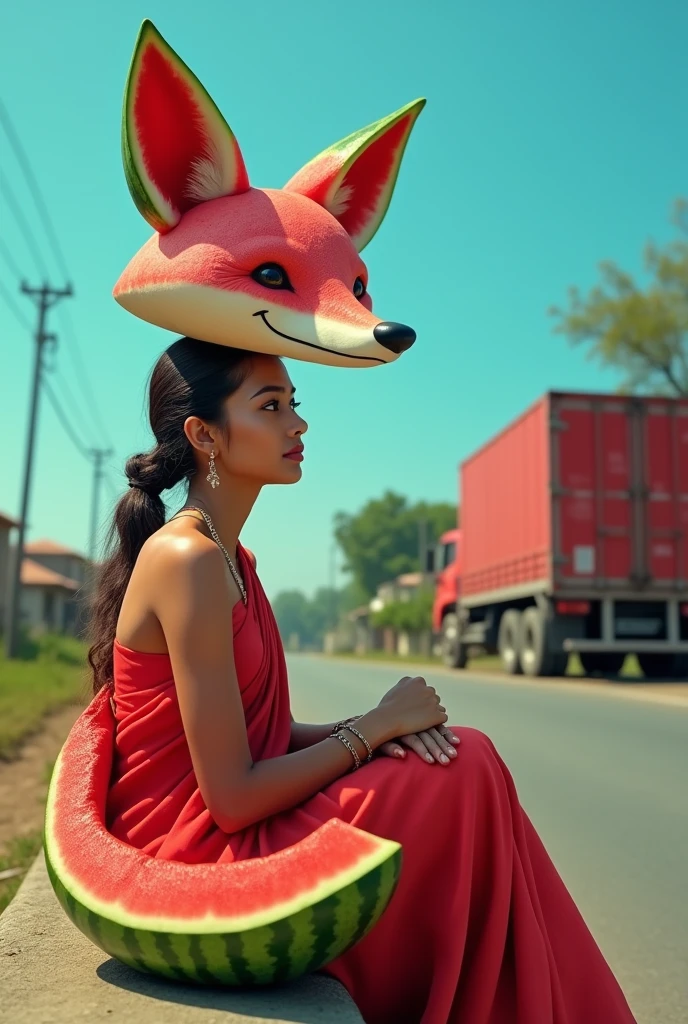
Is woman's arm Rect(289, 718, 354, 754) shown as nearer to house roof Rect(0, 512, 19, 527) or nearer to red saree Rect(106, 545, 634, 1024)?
red saree Rect(106, 545, 634, 1024)

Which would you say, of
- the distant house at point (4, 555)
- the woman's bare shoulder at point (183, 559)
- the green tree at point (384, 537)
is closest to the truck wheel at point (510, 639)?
the woman's bare shoulder at point (183, 559)

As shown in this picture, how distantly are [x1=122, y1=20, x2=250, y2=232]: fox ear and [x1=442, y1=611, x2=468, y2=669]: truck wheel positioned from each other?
69.8 feet

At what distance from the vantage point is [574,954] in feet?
6.98

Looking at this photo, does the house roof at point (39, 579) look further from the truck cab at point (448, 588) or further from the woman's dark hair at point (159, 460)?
the woman's dark hair at point (159, 460)

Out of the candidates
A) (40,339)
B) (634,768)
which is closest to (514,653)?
(634,768)

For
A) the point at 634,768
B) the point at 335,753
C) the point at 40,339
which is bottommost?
the point at 634,768

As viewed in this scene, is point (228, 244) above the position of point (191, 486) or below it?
above

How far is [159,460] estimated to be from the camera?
2.45 meters

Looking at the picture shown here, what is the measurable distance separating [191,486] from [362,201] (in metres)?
0.87

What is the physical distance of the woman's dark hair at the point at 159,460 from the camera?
234 centimetres

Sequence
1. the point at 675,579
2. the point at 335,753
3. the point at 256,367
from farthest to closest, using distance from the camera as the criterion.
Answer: the point at 675,579 < the point at 256,367 < the point at 335,753

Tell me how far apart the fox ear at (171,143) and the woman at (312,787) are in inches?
13.7

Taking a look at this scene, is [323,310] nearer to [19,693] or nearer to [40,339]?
[19,693]

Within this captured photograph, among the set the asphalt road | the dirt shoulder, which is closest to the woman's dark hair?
the asphalt road
